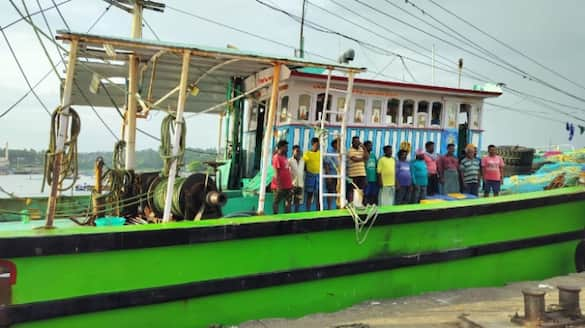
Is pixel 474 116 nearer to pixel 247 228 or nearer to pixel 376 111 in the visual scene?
pixel 376 111

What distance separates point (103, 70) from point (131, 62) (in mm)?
1711

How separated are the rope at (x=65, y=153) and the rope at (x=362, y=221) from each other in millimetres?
3027

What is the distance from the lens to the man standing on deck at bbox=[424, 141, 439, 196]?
305 inches

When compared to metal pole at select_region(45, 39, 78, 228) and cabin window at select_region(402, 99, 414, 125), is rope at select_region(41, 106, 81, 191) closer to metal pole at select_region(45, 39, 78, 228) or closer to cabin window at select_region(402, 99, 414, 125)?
metal pole at select_region(45, 39, 78, 228)

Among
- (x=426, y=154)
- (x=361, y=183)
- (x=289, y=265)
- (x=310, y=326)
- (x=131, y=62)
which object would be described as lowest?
(x=310, y=326)

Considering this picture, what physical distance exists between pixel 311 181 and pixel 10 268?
3.95 metres

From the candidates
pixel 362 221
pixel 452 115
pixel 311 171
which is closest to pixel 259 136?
pixel 311 171

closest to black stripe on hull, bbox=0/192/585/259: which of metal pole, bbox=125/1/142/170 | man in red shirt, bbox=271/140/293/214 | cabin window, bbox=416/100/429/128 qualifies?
man in red shirt, bbox=271/140/293/214

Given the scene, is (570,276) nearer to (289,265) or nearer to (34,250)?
(289,265)

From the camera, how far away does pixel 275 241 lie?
5.06 m

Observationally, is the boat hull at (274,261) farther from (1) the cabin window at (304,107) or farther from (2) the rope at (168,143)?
(1) the cabin window at (304,107)

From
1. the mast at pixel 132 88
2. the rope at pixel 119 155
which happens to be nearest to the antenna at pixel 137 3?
the mast at pixel 132 88

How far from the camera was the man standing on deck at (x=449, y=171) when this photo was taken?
7.93 meters

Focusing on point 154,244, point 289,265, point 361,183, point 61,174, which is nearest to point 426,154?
point 361,183
